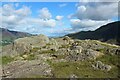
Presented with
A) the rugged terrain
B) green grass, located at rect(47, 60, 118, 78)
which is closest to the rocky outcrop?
the rugged terrain

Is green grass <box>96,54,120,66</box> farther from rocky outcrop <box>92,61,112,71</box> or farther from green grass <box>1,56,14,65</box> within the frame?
green grass <box>1,56,14,65</box>

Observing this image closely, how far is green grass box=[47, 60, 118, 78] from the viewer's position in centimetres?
4981

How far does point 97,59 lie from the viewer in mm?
57594

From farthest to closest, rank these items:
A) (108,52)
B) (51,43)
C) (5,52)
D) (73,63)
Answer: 1. (51,43)
2. (5,52)
3. (108,52)
4. (73,63)

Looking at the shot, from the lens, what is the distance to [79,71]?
A: 2025 inches

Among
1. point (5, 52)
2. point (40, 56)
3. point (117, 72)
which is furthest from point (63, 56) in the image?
point (5, 52)

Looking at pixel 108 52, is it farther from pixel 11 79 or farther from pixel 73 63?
pixel 11 79

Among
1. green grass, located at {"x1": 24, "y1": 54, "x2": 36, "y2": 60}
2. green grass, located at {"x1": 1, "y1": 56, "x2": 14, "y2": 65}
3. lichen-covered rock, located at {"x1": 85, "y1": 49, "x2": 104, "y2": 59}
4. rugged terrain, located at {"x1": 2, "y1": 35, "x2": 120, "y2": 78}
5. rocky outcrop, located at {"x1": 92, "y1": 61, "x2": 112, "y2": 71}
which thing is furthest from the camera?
green grass, located at {"x1": 1, "y1": 56, "x2": 14, "y2": 65}

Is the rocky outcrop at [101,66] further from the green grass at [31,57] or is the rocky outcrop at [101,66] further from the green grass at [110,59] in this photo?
the green grass at [31,57]

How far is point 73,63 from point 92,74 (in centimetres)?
725

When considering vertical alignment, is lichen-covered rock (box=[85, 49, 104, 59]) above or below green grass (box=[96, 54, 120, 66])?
above

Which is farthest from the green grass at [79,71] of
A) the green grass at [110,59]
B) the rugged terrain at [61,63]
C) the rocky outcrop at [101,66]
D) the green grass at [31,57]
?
the green grass at [31,57]

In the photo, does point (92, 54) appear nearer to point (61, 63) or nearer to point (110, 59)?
point (110, 59)

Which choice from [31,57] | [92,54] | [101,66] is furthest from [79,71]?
[31,57]
